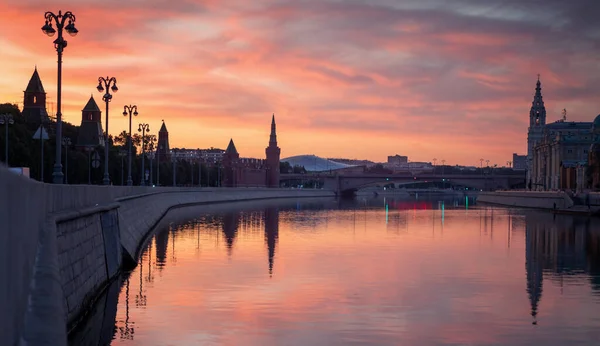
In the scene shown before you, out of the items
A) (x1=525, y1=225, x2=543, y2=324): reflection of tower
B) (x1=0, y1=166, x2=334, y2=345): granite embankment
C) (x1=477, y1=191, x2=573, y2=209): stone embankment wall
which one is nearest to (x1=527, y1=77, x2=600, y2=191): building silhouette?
(x1=477, y1=191, x2=573, y2=209): stone embankment wall

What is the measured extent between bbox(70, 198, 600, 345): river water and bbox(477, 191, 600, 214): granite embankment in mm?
42956

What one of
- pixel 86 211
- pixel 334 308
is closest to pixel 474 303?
pixel 334 308

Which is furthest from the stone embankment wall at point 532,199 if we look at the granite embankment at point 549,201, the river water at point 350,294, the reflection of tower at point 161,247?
the reflection of tower at point 161,247

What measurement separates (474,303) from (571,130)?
174 metres

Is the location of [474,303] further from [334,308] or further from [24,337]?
[24,337]

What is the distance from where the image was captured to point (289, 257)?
40.0 metres

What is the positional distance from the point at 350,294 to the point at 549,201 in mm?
85826

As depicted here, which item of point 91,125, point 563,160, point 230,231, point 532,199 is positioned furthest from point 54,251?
point 91,125

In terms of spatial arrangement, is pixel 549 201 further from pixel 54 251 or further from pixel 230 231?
pixel 54 251

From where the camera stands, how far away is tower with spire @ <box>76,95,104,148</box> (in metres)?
169

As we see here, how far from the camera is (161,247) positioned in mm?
43812

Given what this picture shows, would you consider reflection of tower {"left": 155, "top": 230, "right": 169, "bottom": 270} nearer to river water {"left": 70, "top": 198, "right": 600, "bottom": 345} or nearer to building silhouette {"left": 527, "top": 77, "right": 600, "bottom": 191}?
river water {"left": 70, "top": 198, "right": 600, "bottom": 345}

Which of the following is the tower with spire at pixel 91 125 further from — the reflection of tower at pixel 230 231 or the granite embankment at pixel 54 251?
the granite embankment at pixel 54 251

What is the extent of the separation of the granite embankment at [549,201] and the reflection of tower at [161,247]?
50890mm
